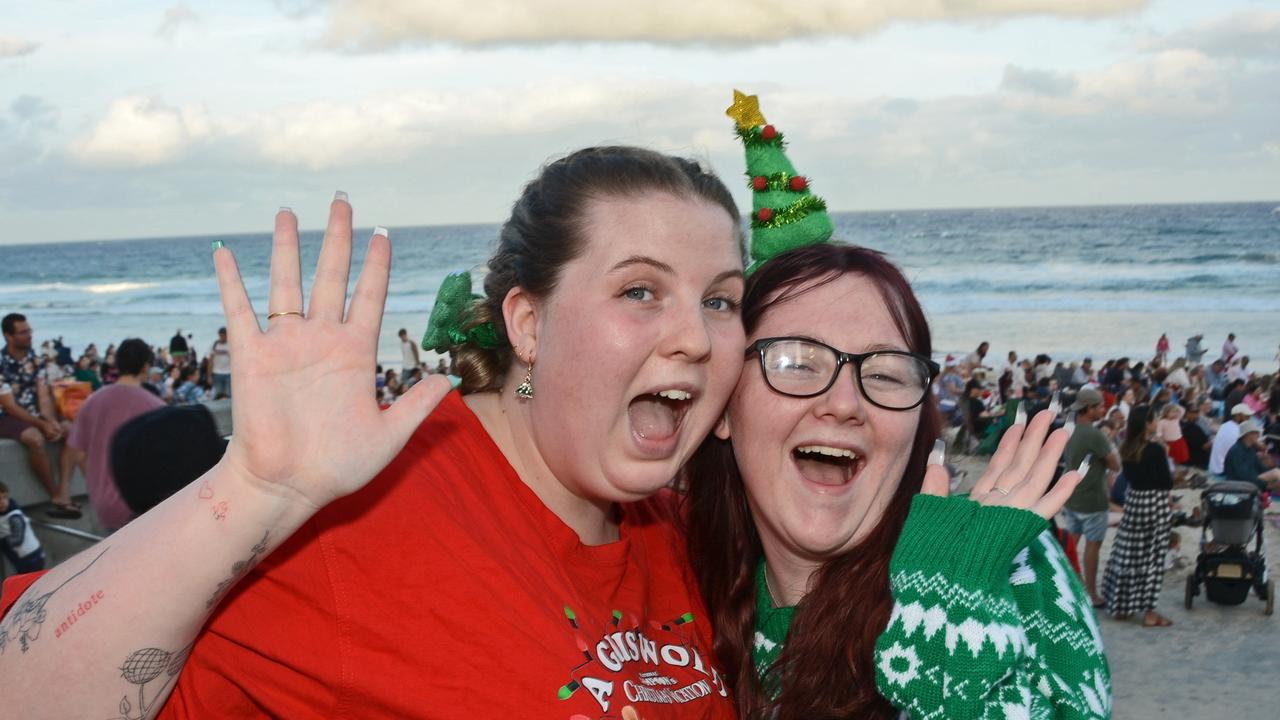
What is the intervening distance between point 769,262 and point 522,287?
0.73 m

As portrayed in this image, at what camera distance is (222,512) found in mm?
1789

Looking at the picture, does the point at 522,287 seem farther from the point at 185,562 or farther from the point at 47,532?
the point at 47,532

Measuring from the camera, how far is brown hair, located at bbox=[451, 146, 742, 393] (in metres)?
2.43

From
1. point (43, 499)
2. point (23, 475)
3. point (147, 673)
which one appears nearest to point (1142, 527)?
point (43, 499)

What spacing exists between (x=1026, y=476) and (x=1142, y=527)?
27.4ft

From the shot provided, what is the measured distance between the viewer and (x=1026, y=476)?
256cm

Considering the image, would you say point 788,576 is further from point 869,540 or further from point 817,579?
point 869,540

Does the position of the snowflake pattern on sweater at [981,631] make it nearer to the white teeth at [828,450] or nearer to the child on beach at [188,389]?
the white teeth at [828,450]

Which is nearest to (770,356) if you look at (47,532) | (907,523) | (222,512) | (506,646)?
(907,523)

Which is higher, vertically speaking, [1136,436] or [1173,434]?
[1136,436]

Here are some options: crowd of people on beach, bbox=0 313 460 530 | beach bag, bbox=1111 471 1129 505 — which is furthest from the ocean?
crowd of people on beach, bbox=0 313 460 530

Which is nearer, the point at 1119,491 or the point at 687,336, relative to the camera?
the point at 687,336

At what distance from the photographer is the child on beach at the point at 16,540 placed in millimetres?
6340

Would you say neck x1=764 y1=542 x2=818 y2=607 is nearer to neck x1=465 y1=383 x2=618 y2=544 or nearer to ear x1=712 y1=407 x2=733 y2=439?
ear x1=712 y1=407 x2=733 y2=439
